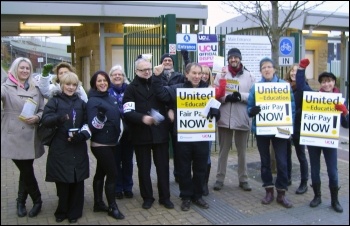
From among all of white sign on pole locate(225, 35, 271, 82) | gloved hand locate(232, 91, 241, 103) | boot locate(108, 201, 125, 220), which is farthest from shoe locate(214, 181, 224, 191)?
white sign on pole locate(225, 35, 271, 82)

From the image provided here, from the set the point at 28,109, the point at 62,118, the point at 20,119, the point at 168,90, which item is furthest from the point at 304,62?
the point at 20,119

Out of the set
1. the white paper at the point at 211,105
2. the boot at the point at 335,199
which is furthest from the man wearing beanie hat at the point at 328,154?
the white paper at the point at 211,105

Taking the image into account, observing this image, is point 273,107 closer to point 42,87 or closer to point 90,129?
point 90,129

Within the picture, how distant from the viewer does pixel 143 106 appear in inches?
204

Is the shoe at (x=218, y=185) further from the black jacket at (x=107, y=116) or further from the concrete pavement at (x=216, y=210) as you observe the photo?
the black jacket at (x=107, y=116)

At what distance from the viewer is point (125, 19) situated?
1281cm

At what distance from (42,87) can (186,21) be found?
8.96 meters

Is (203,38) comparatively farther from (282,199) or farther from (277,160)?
(282,199)

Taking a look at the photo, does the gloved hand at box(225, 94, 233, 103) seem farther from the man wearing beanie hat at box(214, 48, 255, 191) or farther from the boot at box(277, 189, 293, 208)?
the boot at box(277, 189, 293, 208)

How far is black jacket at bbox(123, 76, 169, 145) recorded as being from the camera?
204 inches

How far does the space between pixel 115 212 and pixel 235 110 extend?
2302mm

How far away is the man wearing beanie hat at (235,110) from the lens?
5.95 metres

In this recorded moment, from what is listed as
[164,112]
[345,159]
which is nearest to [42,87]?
[164,112]

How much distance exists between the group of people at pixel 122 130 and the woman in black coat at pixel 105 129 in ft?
0.04
